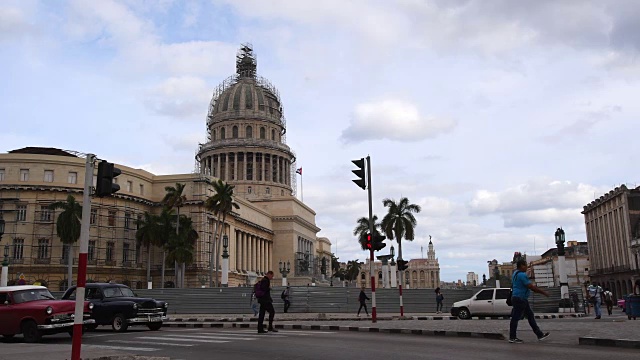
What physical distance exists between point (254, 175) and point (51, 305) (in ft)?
304

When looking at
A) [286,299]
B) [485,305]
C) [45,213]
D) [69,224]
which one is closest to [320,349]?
[485,305]

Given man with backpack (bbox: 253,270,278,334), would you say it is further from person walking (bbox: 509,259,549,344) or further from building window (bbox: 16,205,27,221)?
building window (bbox: 16,205,27,221)

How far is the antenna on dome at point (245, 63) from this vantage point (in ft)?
396

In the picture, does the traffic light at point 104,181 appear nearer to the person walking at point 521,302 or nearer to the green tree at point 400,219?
the person walking at point 521,302

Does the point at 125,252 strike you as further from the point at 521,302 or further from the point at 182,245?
the point at 521,302

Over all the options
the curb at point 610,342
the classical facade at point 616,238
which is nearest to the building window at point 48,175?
the curb at point 610,342

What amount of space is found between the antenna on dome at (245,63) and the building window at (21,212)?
66.8 m

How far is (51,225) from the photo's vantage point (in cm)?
6000

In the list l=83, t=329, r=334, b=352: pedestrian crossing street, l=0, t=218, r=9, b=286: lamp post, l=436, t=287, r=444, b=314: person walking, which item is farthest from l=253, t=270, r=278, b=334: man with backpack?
l=436, t=287, r=444, b=314: person walking

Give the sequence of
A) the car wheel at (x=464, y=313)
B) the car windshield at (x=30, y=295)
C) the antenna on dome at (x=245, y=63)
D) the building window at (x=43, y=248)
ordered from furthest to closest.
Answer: the antenna on dome at (x=245, y=63) < the building window at (x=43, y=248) < the car wheel at (x=464, y=313) < the car windshield at (x=30, y=295)

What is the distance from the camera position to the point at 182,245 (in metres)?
61.9

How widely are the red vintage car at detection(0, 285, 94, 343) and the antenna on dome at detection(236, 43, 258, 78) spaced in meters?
106

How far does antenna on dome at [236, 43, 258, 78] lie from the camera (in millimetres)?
120688

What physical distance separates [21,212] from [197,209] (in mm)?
19424
